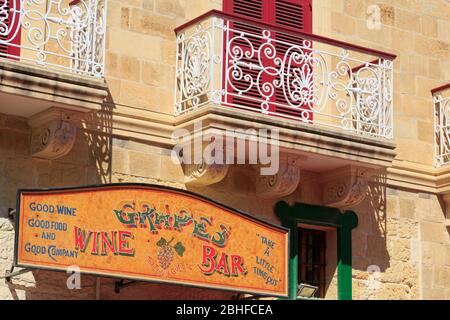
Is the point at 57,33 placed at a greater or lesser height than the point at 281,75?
greater

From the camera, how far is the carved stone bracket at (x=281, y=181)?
45.2 ft

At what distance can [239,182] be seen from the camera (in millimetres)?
13922

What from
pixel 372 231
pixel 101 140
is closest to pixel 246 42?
pixel 101 140

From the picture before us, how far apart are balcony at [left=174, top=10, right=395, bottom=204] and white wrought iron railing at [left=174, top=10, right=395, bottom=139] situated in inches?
0.4

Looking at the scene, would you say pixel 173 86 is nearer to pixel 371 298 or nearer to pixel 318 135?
pixel 318 135

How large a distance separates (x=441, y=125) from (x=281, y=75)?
2732mm

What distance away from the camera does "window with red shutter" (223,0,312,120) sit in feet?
46.2

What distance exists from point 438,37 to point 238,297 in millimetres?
4774

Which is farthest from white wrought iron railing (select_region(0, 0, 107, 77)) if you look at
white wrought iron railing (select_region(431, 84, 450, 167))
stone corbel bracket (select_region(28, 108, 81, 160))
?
white wrought iron railing (select_region(431, 84, 450, 167))

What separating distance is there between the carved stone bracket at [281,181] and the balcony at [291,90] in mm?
46

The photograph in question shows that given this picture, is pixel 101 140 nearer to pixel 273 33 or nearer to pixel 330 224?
pixel 273 33

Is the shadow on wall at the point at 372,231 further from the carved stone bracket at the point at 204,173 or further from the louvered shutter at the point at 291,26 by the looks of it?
the carved stone bracket at the point at 204,173

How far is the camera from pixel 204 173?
43.6 ft
